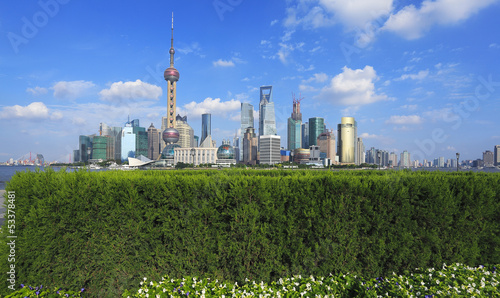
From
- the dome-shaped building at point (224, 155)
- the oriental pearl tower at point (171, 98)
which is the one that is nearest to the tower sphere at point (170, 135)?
the oriental pearl tower at point (171, 98)

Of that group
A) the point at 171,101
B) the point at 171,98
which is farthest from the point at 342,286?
the point at 171,98

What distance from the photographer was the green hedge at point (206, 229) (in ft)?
16.4

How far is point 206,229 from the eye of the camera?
5020 millimetres

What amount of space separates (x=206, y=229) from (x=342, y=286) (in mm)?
2936

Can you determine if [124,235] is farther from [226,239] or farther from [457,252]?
[457,252]

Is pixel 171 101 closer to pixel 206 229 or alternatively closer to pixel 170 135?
pixel 170 135

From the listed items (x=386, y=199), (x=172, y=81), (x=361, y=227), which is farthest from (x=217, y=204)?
(x=172, y=81)

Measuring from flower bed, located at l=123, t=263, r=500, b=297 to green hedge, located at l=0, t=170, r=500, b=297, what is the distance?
206mm

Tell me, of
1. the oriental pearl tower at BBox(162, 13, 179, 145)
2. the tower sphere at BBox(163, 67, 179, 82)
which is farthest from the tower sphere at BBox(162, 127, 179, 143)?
the tower sphere at BBox(163, 67, 179, 82)

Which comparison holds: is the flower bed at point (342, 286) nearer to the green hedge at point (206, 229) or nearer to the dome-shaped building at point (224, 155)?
the green hedge at point (206, 229)

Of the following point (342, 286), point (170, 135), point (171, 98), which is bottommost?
point (342, 286)

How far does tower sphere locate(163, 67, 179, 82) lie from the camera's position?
180 metres

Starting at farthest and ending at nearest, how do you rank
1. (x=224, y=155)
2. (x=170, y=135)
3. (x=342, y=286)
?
1. (x=170, y=135)
2. (x=224, y=155)
3. (x=342, y=286)

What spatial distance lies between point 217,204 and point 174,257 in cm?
141
